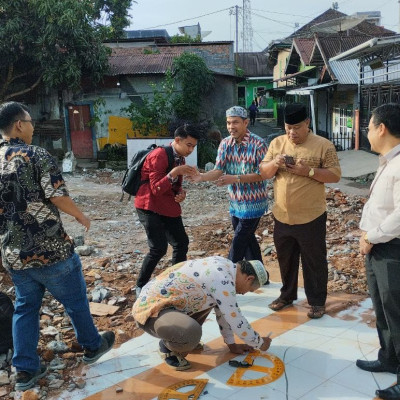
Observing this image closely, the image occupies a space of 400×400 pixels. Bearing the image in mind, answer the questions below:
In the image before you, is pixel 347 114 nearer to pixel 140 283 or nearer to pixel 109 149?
pixel 109 149

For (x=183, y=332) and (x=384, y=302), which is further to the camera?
(x=183, y=332)

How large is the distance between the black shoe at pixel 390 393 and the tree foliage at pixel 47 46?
1379 centimetres

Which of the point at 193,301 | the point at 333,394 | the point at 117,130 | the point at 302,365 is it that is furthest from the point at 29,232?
the point at 117,130

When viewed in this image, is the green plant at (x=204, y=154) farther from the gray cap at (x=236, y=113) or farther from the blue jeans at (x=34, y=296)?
the blue jeans at (x=34, y=296)

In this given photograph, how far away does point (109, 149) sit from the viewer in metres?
16.0

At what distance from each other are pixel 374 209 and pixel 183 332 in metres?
1.43

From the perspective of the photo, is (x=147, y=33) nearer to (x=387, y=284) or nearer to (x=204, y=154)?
(x=204, y=154)

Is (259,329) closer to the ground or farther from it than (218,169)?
closer to the ground

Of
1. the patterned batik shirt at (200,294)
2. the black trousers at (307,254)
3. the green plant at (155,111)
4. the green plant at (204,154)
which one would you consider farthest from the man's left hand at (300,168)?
the green plant at (155,111)

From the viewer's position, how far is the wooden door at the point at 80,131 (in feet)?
53.3

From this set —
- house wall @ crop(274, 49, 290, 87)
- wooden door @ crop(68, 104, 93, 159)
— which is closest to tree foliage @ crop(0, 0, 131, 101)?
wooden door @ crop(68, 104, 93, 159)

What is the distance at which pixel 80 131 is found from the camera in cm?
1638

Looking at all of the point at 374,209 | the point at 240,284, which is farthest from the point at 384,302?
the point at 240,284

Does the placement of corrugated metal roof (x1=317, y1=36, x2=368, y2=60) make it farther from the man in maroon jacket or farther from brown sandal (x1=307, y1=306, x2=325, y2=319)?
brown sandal (x1=307, y1=306, x2=325, y2=319)
